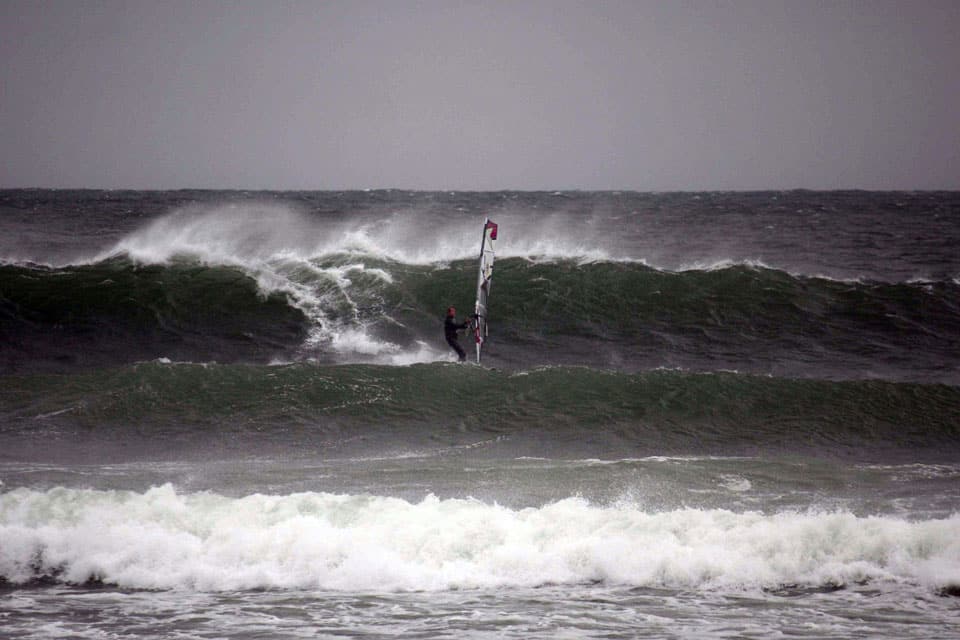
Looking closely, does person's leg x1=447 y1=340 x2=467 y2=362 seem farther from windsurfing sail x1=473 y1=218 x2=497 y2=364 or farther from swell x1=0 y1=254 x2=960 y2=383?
swell x1=0 y1=254 x2=960 y2=383

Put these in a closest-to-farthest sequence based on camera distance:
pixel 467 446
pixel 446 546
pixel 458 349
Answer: pixel 446 546
pixel 467 446
pixel 458 349

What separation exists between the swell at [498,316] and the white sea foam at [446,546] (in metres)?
7.09

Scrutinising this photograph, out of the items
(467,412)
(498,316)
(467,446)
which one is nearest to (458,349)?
(467,412)

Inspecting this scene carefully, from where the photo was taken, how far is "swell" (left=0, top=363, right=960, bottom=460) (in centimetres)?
1123

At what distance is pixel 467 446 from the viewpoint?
440 inches

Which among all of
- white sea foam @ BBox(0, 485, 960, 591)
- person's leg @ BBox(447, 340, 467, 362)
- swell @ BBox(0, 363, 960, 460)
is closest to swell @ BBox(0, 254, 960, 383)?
person's leg @ BBox(447, 340, 467, 362)

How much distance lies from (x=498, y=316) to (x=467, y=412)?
18.0 ft

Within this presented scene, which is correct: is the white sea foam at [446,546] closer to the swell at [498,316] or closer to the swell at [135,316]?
the swell at [498,316]

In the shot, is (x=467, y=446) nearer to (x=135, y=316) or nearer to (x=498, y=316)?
(x=498, y=316)

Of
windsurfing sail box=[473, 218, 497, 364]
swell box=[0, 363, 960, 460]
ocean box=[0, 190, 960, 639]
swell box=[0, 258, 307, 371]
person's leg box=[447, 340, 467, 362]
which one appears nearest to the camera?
ocean box=[0, 190, 960, 639]

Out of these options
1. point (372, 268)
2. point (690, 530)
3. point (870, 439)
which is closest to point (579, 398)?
point (870, 439)

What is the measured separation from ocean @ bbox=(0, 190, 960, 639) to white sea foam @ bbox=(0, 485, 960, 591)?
0.08 ft

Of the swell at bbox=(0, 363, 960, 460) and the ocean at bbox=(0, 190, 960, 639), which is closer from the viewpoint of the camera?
the ocean at bbox=(0, 190, 960, 639)

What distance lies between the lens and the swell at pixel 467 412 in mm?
11234
